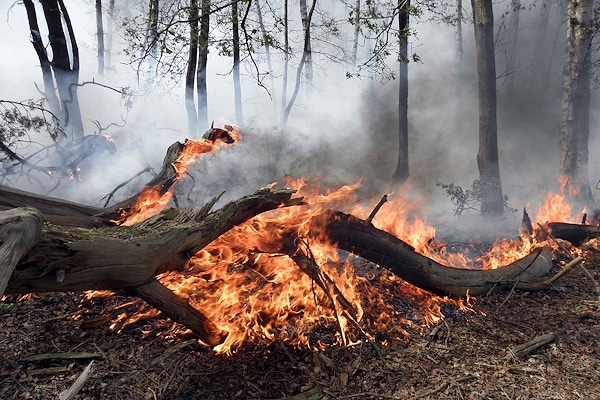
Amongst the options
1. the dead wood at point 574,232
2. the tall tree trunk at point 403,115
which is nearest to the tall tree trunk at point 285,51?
the tall tree trunk at point 403,115

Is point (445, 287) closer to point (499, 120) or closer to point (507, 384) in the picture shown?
point (507, 384)

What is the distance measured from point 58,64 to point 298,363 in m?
12.0

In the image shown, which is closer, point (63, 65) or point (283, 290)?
point (283, 290)

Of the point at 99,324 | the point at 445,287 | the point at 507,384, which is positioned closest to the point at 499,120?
the point at 445,287

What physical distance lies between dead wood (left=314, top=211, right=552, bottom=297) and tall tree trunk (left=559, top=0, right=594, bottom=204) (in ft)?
18.8

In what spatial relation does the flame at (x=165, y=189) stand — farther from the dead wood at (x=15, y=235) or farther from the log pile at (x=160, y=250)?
the dead wood at (x=15, y=235)

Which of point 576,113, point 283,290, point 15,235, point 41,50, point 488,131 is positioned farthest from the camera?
point 41,50

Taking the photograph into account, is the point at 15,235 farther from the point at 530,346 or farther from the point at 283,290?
the point at 530,346

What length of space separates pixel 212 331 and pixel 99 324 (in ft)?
4.57

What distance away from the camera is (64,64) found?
1121 centimetres

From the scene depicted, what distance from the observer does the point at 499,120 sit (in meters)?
20.3

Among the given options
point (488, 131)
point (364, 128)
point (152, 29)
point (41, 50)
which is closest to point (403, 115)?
point (488, 131)

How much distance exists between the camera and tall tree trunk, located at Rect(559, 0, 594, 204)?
363 inches

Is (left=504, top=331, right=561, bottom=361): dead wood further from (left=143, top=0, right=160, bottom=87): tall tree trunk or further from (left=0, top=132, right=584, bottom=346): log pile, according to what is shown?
(left=143, top=0, right=160, bottom=87): tall tree trunk
